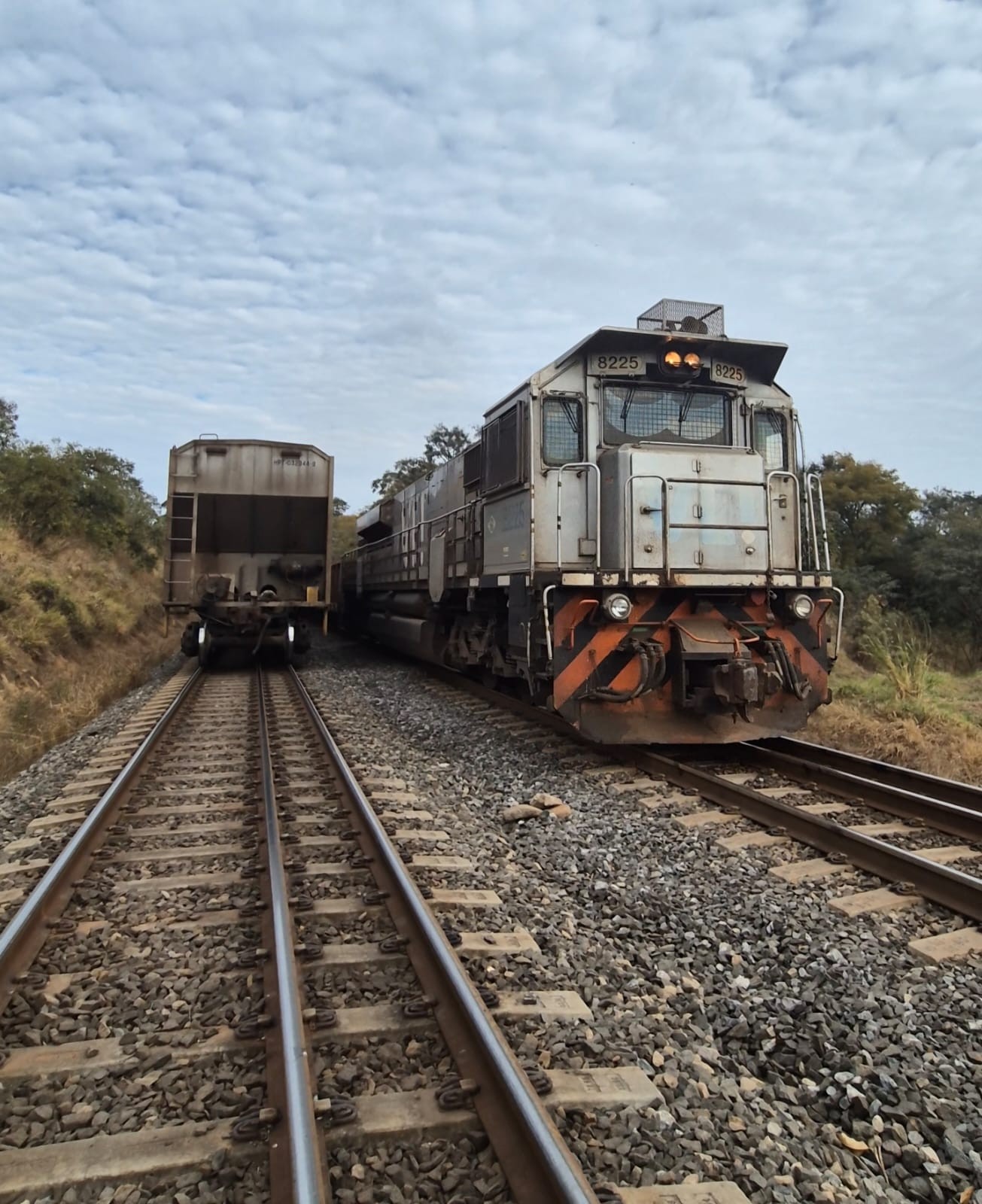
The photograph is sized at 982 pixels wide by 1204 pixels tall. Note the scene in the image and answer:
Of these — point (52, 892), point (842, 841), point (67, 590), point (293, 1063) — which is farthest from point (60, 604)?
point (293, 1063)

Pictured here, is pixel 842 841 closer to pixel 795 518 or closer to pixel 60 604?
pixel 795 518

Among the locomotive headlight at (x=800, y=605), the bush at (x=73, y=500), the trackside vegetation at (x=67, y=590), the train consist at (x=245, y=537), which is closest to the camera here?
the locomotive headlight at (x=800, y=605)

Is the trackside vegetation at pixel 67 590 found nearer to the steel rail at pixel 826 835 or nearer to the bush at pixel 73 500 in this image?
the bush at pixel 73 500

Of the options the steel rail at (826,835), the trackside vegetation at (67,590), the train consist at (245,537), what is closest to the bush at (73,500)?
the trackside vegetation at (67,590)

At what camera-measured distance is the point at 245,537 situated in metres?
12.9

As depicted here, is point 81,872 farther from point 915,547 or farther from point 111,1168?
point 915,547

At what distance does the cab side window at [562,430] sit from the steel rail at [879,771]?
2917 mm

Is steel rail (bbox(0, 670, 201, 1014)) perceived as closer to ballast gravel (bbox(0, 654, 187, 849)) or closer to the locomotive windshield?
ballast gravel (bbox(0, 654, 187, 849))

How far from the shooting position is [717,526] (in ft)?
21.1

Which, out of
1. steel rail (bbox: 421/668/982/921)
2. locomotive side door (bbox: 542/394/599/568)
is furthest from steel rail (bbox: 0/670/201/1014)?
locomotive side door (bbox: 542/394/599/568)

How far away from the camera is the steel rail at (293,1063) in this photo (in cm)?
178

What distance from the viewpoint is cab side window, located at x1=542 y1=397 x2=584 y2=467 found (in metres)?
6.73

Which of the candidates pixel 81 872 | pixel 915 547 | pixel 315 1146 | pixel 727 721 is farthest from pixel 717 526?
pixel 915 547

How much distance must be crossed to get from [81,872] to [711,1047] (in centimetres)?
303
